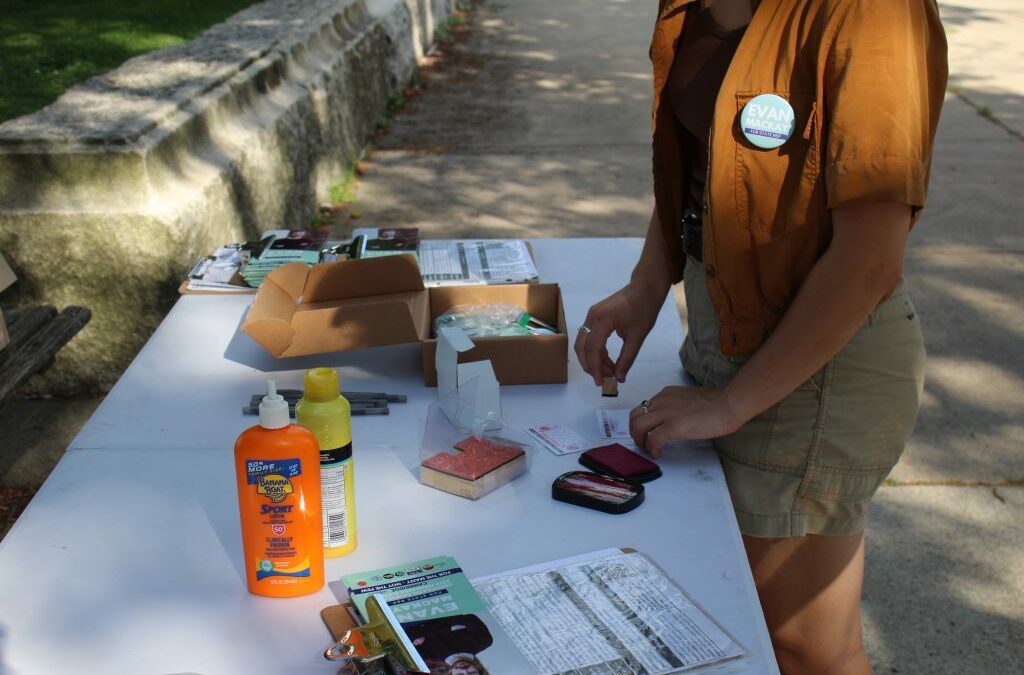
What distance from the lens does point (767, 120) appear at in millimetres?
1469

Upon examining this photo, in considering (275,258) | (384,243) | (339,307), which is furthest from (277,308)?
(384,243)

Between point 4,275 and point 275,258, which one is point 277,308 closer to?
point 275,258

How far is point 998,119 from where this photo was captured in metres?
→ 7.44

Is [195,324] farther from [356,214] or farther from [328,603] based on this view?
[356,214]

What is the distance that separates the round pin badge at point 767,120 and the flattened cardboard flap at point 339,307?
0.80 meters

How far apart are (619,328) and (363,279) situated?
65 cm

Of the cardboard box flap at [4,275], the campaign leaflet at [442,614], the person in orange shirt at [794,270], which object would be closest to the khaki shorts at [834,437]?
the person in orange shirt at [794,270]

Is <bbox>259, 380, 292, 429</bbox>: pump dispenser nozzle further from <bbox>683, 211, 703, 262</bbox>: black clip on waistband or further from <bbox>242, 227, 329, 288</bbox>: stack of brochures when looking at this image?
<bbox>242, 227, 329, 288</bbox>: stack of brochures

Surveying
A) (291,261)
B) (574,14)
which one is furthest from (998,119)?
(291,261)

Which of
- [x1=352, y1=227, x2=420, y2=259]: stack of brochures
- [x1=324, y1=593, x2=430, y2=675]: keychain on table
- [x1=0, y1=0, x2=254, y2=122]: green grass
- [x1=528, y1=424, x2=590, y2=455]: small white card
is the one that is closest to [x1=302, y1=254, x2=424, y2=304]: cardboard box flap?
[x1=352, y1=227, x2=420, y2=259]: stack of brochures

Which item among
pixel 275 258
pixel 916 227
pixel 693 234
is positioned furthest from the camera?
pixel 916 227

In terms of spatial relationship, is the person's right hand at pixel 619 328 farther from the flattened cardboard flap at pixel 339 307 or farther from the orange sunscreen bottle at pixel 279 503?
the orange sunscreen bottle at pixel 279 503

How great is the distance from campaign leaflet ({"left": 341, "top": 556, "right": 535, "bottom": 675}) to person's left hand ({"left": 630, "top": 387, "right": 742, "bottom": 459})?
444mm

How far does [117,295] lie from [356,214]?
233 cm
